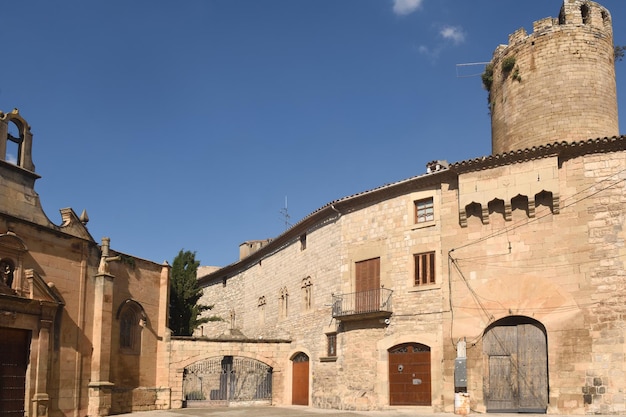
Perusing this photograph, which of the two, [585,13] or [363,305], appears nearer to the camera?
[363,305]

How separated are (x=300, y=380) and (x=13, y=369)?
473 inches

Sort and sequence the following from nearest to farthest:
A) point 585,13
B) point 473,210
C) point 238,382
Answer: point 473,210
point 585,13
point 238,382

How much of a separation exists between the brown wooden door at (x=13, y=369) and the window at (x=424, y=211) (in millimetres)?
12889

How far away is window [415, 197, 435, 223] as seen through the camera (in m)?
23.0

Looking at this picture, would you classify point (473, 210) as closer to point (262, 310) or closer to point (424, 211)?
point (424, 211)

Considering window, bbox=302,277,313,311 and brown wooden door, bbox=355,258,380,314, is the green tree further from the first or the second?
brown wooden door, bbox=355,258,380,314

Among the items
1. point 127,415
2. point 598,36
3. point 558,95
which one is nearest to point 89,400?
point 127,415

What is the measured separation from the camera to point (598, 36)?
24.0 m

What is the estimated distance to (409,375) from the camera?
73.9 ft

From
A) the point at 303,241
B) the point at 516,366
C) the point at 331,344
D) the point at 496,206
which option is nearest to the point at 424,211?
the point at 496,206

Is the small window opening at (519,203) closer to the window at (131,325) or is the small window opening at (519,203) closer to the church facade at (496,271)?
the church facade at (496,271)

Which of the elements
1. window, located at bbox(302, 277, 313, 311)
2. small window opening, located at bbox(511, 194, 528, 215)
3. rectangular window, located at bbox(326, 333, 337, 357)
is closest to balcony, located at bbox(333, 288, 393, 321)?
rectangular window, located at bbox(326, 333, 337, 357)

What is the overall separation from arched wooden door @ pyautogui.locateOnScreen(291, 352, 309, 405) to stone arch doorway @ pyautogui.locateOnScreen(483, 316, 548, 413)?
348 inches

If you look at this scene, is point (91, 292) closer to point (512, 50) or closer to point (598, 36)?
point (512, 50)
